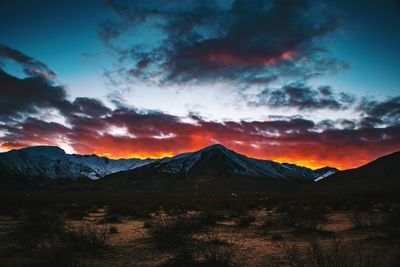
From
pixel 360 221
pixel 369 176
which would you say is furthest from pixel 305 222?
pixel 369 176

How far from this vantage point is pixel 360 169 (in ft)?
355

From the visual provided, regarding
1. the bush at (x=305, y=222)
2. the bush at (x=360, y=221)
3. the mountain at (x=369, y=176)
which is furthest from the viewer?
the mountain at (x=369, y=176)

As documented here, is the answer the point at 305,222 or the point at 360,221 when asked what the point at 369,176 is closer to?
the point at 360,221

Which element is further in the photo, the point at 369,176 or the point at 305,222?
the point at 369,176

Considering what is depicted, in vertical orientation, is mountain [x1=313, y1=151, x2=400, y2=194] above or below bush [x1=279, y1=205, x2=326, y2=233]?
above

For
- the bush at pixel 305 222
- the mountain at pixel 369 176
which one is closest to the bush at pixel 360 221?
the bush at pixel 305 222

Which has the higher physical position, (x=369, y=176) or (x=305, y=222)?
(x=369, y=176)

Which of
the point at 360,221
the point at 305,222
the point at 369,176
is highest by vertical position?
the point at 369,176

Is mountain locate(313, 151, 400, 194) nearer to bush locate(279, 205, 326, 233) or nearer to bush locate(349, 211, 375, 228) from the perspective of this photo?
bush locate(279, 205, 326, 233)

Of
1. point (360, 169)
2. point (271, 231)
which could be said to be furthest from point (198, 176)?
point (271, 231)

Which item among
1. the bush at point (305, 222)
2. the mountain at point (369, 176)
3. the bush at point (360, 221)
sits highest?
the mountain at point (369, 176)

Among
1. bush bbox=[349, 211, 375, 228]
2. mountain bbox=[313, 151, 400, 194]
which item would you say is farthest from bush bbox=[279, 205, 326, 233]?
mountain bbox=[313, 151, 400, 194]

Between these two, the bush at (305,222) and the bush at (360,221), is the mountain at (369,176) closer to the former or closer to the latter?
the bush at (305,222)

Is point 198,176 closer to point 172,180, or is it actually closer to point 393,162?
Answer: point 172,180
